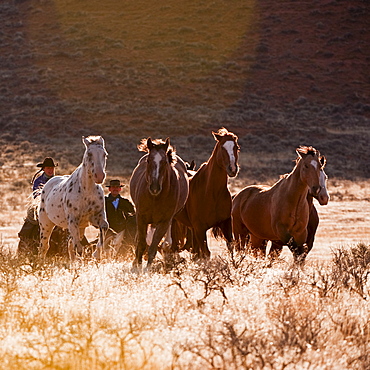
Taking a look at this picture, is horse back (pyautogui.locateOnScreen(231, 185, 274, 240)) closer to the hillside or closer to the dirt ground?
the dirt ground

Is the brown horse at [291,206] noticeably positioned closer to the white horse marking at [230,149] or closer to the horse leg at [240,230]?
the horse leg at [240,230]

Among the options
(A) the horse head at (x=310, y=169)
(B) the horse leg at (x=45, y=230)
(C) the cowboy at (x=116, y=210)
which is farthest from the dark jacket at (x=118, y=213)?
(A) the horse head at (x=310, y=169)

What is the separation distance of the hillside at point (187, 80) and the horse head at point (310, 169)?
26.0 m

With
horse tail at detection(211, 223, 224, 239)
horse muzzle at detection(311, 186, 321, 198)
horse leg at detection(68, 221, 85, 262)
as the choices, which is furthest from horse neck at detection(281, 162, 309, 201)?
horse leg at detection(68, 221, 85, 262)

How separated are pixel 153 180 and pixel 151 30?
59.6 m

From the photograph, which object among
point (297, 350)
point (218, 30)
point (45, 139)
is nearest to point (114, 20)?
point (218, 30)

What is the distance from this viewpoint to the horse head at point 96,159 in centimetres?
1128

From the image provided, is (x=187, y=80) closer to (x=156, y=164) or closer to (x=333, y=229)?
(x=333, y=229)

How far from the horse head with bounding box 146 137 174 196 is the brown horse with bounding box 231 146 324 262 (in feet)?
7.08

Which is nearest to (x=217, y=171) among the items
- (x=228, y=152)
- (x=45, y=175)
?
(x=228, y=152)

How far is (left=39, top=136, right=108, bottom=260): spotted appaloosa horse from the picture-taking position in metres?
11.5

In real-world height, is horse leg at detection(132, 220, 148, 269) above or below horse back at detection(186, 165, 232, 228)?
below

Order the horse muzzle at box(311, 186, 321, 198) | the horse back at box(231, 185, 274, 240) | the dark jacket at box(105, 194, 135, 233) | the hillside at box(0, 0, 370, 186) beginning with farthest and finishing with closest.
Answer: the hillside at box(0, 0, 370, 186), the dark jacket at box(105, 194, 135, 233), the horse back at box(231, 185, 274, 240), the horse muzzle at box(311, 186, 321, 198)

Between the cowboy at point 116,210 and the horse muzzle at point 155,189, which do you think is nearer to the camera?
the horse muzzle at point 155,189
